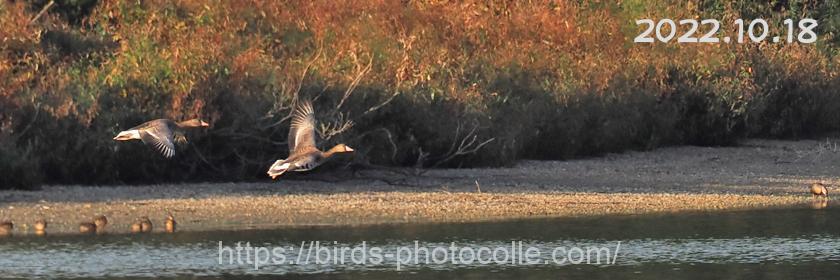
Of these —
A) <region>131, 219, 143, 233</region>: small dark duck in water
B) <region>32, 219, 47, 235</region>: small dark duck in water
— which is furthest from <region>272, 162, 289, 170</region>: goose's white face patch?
<region>32, 219, 47, 235</region>: small dark duck in water

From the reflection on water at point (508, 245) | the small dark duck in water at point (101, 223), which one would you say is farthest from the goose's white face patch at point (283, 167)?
the small dark duck in water at point (101, 223)

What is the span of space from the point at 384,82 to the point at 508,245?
664 centimetres

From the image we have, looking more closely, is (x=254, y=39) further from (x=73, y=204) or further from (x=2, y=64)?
(x=73, y=204)

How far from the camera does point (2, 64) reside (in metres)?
20.8

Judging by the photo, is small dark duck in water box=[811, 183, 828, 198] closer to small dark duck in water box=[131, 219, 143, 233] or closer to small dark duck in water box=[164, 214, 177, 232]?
small dark duck in water box=[164, 214, 177, 232]

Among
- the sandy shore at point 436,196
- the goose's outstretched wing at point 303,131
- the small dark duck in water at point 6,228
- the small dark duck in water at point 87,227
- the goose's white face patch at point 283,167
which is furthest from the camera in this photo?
the sandy shore at point 436,196

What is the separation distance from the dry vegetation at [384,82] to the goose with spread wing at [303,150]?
4.05 meters

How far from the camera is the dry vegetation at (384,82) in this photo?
65.6 ft

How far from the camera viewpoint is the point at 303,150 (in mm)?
15602

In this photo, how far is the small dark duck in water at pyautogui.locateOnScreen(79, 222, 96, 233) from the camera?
1648 cm

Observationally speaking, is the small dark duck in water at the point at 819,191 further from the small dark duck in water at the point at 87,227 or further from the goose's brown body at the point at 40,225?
the goose's brown body at the point at 40,225

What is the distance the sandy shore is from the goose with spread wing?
177 centimetres

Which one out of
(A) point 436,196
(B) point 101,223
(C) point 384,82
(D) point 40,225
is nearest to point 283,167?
(B) point 101,223

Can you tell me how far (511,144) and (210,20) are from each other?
4.94 m
